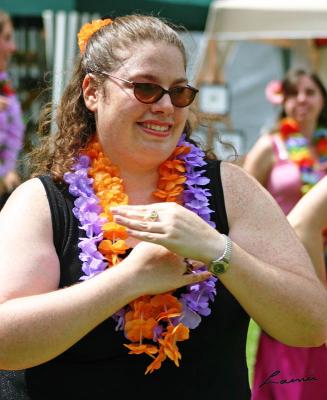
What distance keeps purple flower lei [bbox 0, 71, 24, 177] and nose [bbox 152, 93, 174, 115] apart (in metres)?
4.57

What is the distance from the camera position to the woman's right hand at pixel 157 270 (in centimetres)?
202

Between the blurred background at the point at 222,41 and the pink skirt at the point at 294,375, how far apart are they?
477 cm

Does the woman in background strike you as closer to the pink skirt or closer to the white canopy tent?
the pink skirt

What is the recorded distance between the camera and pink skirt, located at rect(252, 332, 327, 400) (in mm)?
2910

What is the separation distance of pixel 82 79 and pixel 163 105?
1.23ft

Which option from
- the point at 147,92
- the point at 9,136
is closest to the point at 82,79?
the point at 147,92

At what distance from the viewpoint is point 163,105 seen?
2207mm

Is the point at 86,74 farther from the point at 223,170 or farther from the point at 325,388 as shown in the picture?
the point at 325,388

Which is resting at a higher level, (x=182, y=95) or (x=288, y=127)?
(x=182, y=95)

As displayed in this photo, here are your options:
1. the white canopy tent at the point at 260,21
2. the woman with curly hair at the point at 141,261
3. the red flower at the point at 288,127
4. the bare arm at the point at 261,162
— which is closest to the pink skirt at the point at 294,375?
the woman with curly hair at the point at 141,261

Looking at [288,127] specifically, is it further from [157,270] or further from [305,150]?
[157,270]

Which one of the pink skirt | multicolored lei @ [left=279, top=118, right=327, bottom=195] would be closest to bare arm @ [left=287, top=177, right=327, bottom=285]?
the pink skirt

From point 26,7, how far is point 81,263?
7312 millimetres

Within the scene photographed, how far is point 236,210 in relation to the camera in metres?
2.25
